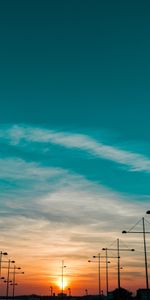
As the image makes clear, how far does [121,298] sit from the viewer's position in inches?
4904

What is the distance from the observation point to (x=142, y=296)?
16262cm

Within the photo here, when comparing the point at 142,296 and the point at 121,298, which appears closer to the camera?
the point at 121,298

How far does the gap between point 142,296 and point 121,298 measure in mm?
41216
